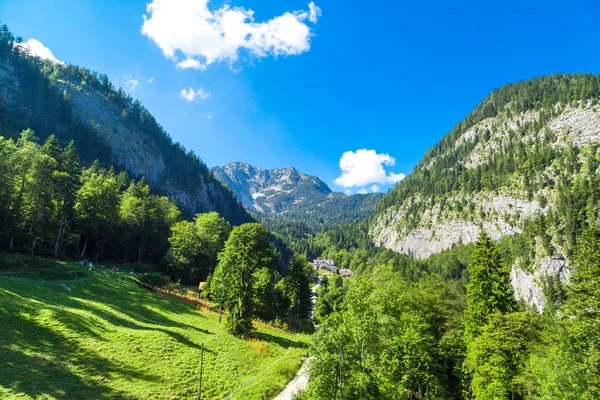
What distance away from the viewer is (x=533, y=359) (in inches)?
913

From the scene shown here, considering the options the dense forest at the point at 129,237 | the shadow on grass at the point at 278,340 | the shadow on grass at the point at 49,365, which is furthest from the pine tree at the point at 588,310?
the dense forest at the point at 129,237

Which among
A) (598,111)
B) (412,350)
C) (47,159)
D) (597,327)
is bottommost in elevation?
(412,350)

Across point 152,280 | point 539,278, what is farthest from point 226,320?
point 539,278

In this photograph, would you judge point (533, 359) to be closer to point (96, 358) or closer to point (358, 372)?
point (358, 372)

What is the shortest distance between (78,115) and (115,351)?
177915mm

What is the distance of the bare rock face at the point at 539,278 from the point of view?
354 ft

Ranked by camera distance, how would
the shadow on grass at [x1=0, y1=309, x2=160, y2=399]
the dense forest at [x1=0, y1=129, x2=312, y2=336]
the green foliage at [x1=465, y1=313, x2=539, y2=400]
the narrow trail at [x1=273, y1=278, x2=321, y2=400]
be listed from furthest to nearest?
the dense forest at [x1=0, y1=129, x2=312, y2=336] → the narrow trail at [x1=273, y1=278, x2=321, y2=400] → the green foliage at [x1=465, y1=313, x2=539, y2=400] → the shadow on grass at [x1=0, y1=309, x2=160, y2=399]

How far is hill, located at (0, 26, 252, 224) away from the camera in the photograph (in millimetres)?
131500

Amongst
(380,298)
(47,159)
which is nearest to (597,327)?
(380,298)

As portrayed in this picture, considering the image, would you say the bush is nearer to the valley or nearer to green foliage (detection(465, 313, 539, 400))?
the valley

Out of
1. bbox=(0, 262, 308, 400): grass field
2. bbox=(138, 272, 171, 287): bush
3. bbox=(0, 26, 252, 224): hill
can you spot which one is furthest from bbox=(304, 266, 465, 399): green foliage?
bbox=(0, 26, 252, 224): hill

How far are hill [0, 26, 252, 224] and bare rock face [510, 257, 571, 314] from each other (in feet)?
564

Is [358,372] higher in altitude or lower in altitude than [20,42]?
lower

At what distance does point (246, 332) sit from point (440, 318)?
2750cm
